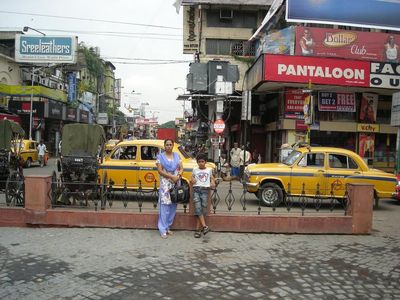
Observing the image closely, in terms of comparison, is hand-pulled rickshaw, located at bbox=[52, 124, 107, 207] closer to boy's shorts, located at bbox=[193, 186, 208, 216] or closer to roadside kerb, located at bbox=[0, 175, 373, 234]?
roadside kerb, located at bbox=[0, 175, 373, 234]

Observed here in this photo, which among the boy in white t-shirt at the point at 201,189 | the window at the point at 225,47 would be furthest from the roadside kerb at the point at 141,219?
the window at the point at 225,47

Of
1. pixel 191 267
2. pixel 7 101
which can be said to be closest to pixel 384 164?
pixel 191 267

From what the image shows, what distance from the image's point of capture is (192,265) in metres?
6.29

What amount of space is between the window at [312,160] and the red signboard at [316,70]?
9773 millimetres

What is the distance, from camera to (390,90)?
76.0ft

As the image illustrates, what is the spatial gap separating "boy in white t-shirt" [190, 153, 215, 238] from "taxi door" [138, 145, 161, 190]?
445cm

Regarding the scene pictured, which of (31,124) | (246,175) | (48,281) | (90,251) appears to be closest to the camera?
(48,281)

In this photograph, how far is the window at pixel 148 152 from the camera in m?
12.6

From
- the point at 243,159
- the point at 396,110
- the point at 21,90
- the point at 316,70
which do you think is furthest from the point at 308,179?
the point at 21,90

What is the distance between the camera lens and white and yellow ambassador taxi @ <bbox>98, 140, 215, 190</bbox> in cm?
1251

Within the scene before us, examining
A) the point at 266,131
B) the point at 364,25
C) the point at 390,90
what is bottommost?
the point at 266,131

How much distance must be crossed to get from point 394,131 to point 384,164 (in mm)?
2045

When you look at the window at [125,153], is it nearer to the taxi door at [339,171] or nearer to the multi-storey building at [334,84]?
the taxi door at [339,171]

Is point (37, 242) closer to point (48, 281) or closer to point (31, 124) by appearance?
point (48, 281)
